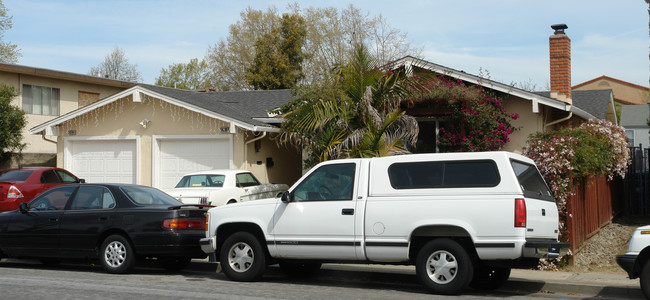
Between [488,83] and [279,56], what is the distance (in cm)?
2776

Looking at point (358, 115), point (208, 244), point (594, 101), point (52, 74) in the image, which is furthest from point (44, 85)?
point (594, 101)

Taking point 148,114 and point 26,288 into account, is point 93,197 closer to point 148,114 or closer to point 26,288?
point 26,288

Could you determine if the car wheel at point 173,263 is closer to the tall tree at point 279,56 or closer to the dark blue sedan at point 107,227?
the dark blue sedan at point 107,227

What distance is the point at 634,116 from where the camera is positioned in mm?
42719

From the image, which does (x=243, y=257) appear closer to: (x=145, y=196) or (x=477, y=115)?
(x=145, y=196)

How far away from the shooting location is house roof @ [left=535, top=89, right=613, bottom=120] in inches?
778

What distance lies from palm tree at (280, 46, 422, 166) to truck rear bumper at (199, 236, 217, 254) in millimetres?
4575

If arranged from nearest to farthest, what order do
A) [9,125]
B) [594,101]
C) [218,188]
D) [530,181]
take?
[530,181] → [218,188] → [594,101] → [9,125]

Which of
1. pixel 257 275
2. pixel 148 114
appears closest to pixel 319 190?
pixel 257 275

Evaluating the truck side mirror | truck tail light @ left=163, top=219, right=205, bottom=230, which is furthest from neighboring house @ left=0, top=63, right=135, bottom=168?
the truck side mirror

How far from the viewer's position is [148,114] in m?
19.9

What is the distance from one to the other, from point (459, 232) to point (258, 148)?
11377 mm

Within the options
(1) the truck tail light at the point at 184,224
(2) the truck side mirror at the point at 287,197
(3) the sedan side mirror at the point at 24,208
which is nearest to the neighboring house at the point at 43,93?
(3) the sedan side mirror at the point at 24,208

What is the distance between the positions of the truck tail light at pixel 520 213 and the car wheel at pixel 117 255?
606 centimetres
